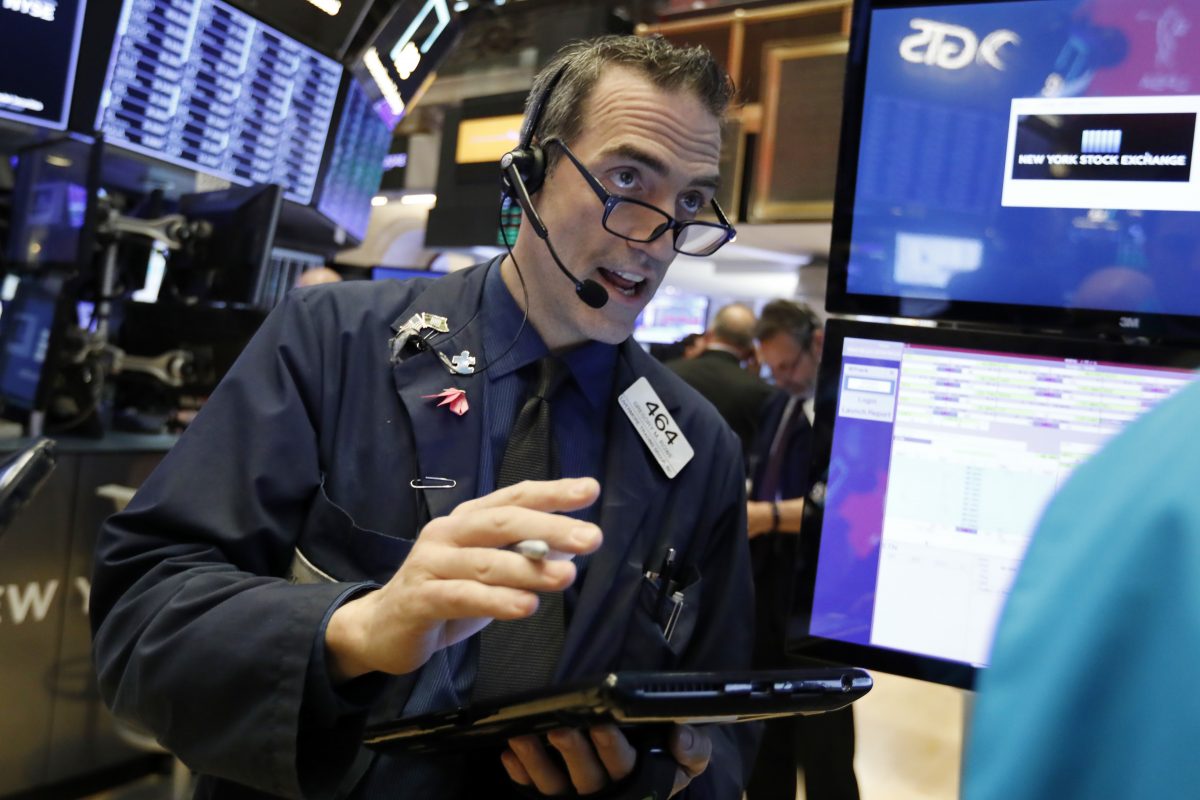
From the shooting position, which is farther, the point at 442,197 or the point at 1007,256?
the point at 442,197

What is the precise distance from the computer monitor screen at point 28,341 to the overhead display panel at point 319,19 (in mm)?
1189

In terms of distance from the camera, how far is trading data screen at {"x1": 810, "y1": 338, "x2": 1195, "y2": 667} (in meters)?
1.08

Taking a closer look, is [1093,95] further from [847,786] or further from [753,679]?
[847,786]

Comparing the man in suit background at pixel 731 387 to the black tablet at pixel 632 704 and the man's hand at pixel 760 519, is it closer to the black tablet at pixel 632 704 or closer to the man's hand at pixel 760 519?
the man's hand at pixel 760 519

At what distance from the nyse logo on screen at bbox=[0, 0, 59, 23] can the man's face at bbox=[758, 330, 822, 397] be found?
3039 millimetres

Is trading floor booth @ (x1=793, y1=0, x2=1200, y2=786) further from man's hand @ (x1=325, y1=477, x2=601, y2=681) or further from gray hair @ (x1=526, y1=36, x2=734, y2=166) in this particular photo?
man's hand @ (x1=325, y1=477, x2=601, y2=681)

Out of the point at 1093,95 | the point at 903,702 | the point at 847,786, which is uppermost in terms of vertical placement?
the point at 1093,95

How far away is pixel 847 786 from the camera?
1736mm

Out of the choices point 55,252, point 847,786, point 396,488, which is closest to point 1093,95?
point 396,488

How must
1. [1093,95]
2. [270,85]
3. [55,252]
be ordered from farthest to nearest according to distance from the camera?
[270,85] < [55,252] < [1093,95]

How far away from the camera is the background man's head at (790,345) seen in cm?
421

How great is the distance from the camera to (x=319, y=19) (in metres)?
3.48

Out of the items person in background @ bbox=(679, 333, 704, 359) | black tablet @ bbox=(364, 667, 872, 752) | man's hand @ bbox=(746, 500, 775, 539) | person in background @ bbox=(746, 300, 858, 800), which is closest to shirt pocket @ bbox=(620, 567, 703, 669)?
black tablet @ bbox=(364, 667, 872, 752)

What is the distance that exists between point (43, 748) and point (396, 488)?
2.54m
